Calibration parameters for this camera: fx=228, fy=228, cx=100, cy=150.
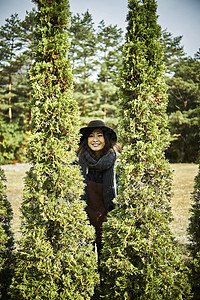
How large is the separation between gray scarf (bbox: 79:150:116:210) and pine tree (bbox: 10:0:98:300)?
75cm

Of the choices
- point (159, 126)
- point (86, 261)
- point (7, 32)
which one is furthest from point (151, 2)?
point (7, 32)

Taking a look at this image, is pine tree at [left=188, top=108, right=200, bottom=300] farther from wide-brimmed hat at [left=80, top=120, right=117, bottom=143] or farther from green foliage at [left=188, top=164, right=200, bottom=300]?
wide-brimmed hat at [left=80, top=120, right=117, bottom=143]

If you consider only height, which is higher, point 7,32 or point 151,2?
point 7,32

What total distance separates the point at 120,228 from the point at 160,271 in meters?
0.75

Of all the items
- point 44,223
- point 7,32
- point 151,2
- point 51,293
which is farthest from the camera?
point 7,32

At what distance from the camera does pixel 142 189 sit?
3045mm

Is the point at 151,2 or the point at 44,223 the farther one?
the point at 151,2

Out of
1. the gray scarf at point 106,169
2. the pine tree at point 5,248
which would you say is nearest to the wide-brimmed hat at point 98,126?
the gray scarf at point 106,169

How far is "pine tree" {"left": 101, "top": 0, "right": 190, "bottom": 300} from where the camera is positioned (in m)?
2.96

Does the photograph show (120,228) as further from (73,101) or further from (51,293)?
(73,101)

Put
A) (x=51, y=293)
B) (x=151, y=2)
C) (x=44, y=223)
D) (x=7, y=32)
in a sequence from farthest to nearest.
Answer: (x=7, y=32), (x=151, y=2), (x=44, y=223), (x=51, y=293)

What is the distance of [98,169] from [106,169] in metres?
0.14

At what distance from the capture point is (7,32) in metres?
25.8

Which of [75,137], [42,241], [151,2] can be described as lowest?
[42,241]
